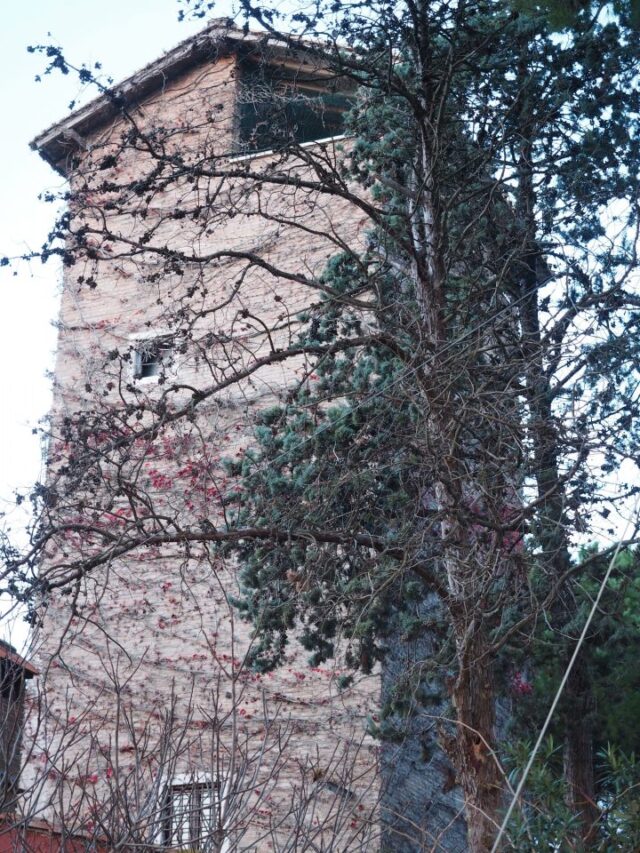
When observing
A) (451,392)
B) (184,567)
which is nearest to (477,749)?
(451,392)

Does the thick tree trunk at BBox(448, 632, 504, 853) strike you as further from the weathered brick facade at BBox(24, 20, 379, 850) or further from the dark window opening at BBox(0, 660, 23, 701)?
the weathered brick facade at BBox(24, 20, 379, 850)

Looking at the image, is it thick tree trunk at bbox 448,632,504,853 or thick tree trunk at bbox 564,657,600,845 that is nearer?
thick tree trunk at bbox 448,632,504,853

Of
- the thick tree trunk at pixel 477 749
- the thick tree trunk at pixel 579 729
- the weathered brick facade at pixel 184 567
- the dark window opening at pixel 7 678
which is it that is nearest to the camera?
the dark window opening at pixel 7 678

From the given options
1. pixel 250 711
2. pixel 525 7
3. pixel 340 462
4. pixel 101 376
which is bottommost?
pixel 250 711

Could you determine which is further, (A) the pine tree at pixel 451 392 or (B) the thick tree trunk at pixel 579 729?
(B) the thick tree trunk at pixel 579 729

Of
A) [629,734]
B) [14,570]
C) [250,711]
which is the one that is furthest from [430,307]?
[250,711]

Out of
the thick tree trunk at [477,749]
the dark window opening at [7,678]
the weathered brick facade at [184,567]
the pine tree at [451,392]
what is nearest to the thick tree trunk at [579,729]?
the pine tree at [451,392]

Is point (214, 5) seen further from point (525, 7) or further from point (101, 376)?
point (101, 376)

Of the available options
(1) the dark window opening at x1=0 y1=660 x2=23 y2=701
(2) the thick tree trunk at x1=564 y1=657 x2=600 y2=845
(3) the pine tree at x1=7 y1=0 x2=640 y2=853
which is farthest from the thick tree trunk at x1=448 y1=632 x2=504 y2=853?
(1) the dark window opening at x1=0 y1=660 x2=23 y2=701

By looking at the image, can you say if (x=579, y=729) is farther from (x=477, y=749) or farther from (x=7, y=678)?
(x=7, y=678)

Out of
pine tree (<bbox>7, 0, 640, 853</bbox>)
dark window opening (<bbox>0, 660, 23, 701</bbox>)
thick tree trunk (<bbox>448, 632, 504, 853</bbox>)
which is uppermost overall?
pine tree (<bbox>7, 0, 640, 853</bbox>)

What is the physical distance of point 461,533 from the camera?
7363 mm

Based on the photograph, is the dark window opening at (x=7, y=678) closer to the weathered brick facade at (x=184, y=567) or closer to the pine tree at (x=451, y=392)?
the pine tree at (x=451, y=392)

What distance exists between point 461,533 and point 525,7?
10.9ft
